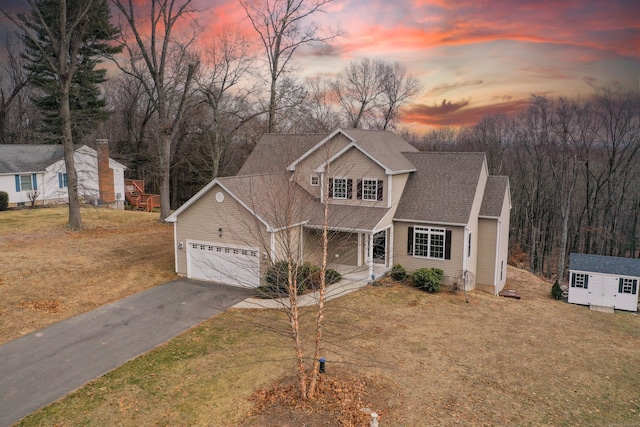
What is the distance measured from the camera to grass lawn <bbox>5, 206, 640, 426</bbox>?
9.88 meters

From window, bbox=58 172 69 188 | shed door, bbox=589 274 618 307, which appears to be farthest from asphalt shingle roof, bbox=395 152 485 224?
window, bbox=58 172 69 188

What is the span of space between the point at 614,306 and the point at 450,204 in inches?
398

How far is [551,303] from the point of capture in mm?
21609

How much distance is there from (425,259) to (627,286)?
10468mm

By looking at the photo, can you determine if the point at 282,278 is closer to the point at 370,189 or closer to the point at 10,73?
the point at 370,189

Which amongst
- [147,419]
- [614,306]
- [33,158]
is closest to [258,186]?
[147,419]

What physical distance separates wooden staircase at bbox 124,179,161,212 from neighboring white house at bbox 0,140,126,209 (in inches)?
43.4

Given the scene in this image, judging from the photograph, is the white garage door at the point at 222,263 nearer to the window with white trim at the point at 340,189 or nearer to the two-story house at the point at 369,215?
the two-story house at the point at 369,215

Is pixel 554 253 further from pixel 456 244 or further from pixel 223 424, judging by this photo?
pixel 223 424

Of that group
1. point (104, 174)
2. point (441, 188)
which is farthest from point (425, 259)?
point (104, 174)

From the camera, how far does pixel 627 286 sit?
21672 millimetres

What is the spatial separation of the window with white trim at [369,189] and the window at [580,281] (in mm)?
11468

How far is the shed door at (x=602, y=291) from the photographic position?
71.9ft

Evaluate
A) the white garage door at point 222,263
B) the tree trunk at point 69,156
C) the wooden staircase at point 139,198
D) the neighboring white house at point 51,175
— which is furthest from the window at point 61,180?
the white garage door at point 222,263
